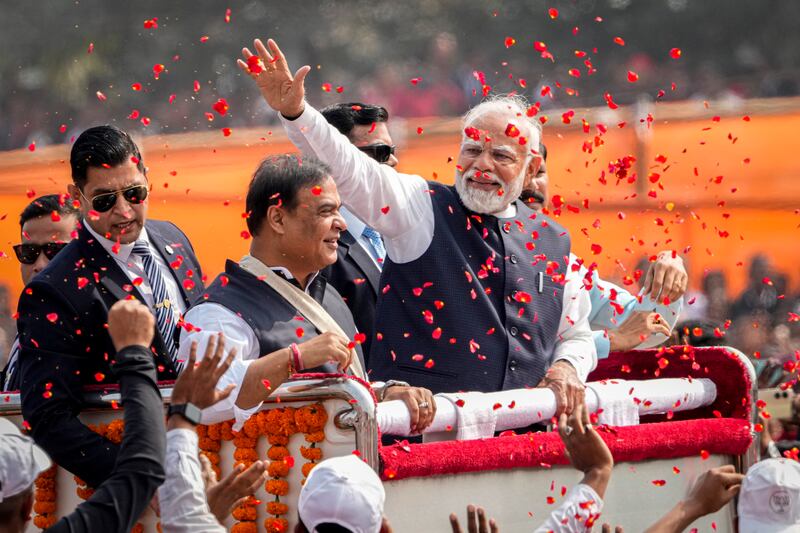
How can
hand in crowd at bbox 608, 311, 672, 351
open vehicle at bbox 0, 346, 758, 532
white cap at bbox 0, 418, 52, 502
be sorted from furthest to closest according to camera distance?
hand in crowd at bbox 608, 311, 672, 351, open vehicle at bbox 0, 346, 758, 532, white cap at bbox 0, 418, 52, 502

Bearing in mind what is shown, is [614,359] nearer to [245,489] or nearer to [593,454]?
[593,454]

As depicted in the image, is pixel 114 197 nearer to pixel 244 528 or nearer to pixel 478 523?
pixel 244 528

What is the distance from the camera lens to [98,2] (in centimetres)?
1642

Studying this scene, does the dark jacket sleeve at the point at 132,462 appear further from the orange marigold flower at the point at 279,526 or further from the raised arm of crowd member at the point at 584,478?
the raised arm of crowd member at the point at 584,478

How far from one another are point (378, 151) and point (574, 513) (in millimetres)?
2504

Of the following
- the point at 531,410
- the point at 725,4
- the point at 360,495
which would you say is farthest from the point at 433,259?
the point at 725,4

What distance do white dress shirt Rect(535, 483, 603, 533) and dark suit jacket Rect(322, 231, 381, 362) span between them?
1.79 m

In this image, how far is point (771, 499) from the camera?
3.88 m

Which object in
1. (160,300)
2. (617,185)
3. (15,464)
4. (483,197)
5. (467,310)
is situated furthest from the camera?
(617,185)

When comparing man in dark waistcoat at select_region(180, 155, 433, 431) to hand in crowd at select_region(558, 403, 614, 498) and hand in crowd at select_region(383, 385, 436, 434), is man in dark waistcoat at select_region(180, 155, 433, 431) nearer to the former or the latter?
hand in crowd at select_region(383, 385, 436, 434)

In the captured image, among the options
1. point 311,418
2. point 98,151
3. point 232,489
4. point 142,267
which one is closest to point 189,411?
point 232,489

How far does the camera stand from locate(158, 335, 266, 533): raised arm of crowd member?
3.38 meters

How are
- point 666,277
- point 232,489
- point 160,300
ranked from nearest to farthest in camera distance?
point 232,489 → point 160,300 → point 666,277

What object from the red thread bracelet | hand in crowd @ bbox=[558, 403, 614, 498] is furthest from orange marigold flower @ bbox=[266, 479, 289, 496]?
hand in crowd @ bbox=[558, 403, 614, 498]
